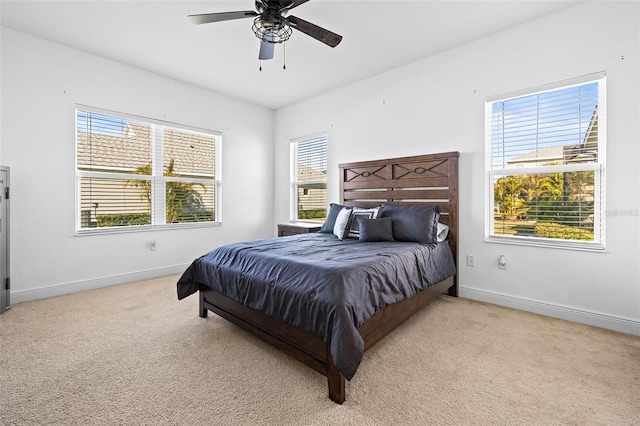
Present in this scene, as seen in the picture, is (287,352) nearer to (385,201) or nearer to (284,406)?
(284,406)

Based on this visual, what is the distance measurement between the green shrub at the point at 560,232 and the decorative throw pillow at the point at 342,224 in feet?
6.22

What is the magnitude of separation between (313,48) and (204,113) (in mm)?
2123

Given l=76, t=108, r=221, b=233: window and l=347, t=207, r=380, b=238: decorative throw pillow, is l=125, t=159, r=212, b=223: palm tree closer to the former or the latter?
l=76, t=108, r=221, b=233: window

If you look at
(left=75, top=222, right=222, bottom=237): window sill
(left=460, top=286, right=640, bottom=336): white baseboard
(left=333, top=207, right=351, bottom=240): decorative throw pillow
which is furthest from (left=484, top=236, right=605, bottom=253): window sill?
(left=75, top=222, right=222, bottom=237): window sill

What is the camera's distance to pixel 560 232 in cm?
279

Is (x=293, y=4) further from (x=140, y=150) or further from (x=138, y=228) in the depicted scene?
(x=138, y=228)

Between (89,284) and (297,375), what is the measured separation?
3100 millimetres

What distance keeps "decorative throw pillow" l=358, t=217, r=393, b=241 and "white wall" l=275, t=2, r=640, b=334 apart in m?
0.89

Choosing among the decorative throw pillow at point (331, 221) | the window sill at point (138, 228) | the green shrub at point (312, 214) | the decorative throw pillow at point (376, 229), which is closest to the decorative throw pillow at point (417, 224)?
the decorative throw pillow at point (376, 229)

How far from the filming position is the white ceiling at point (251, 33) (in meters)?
2.63

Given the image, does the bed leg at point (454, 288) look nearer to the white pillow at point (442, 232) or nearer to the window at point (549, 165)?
the white pillow at point (442, 232)

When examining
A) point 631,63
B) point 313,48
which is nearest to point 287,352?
point 313,48

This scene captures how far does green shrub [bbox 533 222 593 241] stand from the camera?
8.73ft

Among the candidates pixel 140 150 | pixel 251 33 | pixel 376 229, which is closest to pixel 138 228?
pixel 140 150
